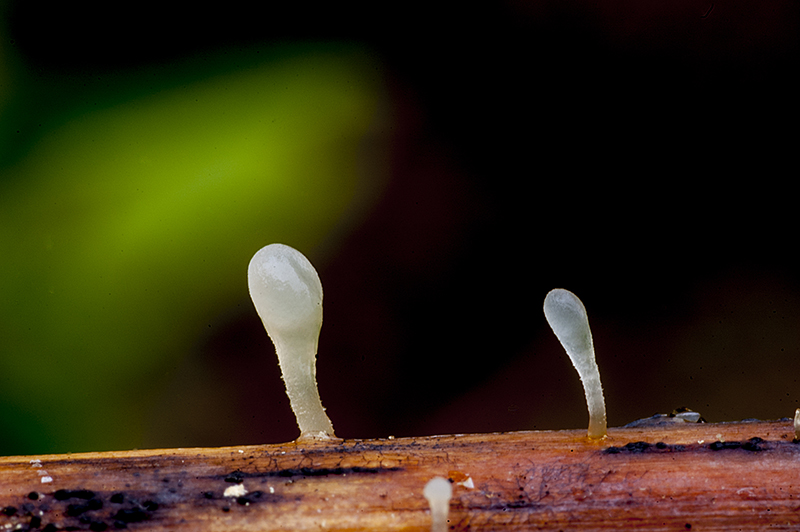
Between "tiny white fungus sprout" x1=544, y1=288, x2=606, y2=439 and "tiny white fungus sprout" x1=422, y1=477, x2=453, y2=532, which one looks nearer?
"tiny white fungus sprout" x1=422, y1=477, x2=453, y2=532

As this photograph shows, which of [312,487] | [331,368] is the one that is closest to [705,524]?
[312,487]

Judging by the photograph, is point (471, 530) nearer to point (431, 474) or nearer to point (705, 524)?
point (431, 474)

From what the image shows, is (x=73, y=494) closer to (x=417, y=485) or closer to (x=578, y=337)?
(x=417, y=485)

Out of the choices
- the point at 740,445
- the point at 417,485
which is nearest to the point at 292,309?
the point at 417,485

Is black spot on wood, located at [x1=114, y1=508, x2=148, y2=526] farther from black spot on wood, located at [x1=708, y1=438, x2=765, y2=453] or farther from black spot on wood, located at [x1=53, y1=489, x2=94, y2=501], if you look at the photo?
black spot on wood, located at [x1=708, y1=438, x2=765, y2=453]

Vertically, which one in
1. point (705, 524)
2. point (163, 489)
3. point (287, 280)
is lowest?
point (705, 524)

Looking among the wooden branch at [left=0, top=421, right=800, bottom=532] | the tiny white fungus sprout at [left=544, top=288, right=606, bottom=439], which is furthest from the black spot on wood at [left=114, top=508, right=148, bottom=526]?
the tiny white fungus sprout at [left=544, top=288, right=606, bottom=439]

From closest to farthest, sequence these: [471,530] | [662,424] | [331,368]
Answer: [471,530] → [662,424] → [331,368]
